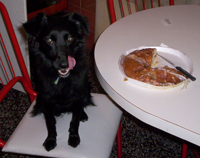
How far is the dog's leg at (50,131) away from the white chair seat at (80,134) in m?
0.03

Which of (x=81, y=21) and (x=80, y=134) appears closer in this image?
(x=80, y=134)

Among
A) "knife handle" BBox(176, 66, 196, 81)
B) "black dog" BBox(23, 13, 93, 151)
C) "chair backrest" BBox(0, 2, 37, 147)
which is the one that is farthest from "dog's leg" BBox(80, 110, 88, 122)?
"knife handle" BBox(176, 66, 196, 81)

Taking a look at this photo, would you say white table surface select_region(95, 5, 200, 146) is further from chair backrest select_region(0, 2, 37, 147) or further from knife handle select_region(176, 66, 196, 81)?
chair backrest select_region(0, 2, 37, 147)

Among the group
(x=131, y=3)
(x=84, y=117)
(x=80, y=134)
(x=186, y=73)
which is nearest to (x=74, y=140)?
(x=80, y=134)

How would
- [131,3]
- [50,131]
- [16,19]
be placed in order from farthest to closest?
[131,3] → [16,19] → [50,131]

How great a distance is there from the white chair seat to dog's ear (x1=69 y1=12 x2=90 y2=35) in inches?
21.0

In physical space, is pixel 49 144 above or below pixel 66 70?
below

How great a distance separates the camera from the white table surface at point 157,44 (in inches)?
26.6

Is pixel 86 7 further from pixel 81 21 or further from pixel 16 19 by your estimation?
pixel 81 21

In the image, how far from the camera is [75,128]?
1140mm

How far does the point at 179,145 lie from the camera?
1799 millimetres

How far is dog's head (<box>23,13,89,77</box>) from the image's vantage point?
1175 millimetres

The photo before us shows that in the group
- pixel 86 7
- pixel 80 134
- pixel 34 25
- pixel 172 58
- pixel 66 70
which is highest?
pixel 34 25

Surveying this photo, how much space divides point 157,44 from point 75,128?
676 millimetres
